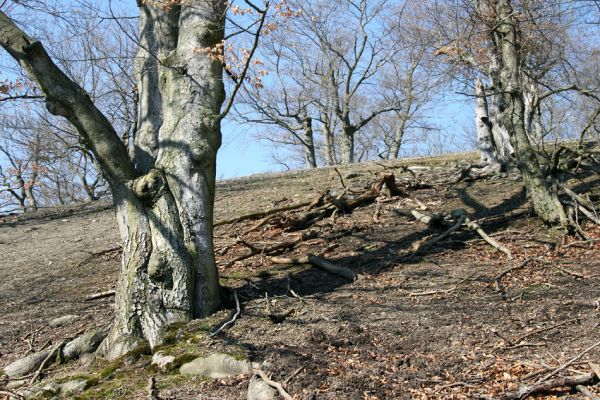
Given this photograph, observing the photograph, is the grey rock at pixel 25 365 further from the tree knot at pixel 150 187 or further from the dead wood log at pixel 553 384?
the dead wood log at pixel 553 384

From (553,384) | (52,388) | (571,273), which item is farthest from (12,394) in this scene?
(571,273)

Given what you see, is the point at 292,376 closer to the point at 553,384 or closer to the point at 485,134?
the point at 553,384

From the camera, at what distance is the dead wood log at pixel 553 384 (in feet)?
12.8

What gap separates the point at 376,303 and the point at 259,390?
1878mm

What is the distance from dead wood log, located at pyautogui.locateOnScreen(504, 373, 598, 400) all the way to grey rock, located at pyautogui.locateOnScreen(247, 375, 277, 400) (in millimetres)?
1500

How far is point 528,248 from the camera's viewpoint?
7.54m

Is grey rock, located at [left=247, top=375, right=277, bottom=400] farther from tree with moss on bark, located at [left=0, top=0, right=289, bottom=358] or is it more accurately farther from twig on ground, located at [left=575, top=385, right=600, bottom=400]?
twig on ground, located at [left=575, top=385, right=600, bottom=400]

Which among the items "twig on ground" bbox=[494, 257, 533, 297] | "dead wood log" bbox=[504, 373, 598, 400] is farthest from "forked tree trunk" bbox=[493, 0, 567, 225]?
"dead wood log" bbox=[504, 373, 598, 400]

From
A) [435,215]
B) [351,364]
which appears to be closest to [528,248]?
[435,215]

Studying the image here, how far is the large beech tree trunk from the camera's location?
220 inches

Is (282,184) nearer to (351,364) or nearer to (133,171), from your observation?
(133,171)

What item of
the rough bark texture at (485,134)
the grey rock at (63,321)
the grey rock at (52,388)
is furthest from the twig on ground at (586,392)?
the rough bark texture at (485,134)

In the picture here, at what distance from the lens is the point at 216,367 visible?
4922 mm

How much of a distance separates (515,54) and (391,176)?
2.98m
